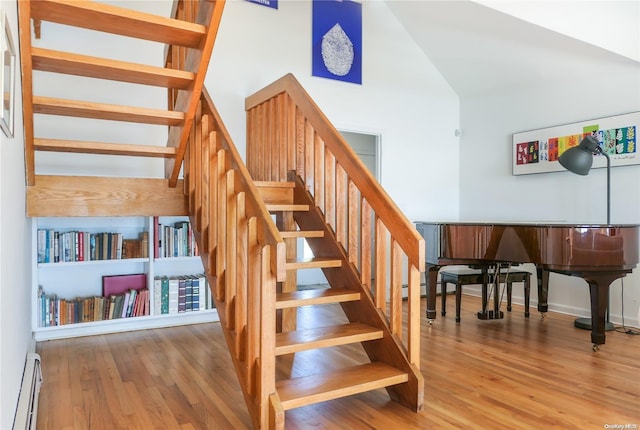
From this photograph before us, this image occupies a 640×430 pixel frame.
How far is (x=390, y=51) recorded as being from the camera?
17.3 ft

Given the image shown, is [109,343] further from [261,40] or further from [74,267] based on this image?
[261,40]

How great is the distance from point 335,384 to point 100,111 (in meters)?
1.87

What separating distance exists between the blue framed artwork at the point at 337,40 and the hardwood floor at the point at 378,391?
2.81 meters

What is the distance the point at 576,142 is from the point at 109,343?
452 centimetres

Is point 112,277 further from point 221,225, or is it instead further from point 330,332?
point 330,332

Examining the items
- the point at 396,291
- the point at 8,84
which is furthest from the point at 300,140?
the point at 8,84

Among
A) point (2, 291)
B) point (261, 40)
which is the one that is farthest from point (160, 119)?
point (261, 40)

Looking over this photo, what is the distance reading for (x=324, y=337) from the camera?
233cm

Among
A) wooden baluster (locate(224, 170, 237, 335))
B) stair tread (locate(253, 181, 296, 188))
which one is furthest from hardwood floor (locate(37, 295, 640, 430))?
stair tread (locate(253, 181, 296, 188))

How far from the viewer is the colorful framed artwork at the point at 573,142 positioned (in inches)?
156

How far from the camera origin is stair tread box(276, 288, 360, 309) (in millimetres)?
2389

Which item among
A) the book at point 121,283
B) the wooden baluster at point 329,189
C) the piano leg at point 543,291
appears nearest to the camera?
the wooden baluster at point 329,189

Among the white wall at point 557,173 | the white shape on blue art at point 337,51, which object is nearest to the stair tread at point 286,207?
the white shape on blue art at point 337,51

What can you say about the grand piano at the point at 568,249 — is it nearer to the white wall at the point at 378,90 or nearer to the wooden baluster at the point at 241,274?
the white wall at the point at 378,90
